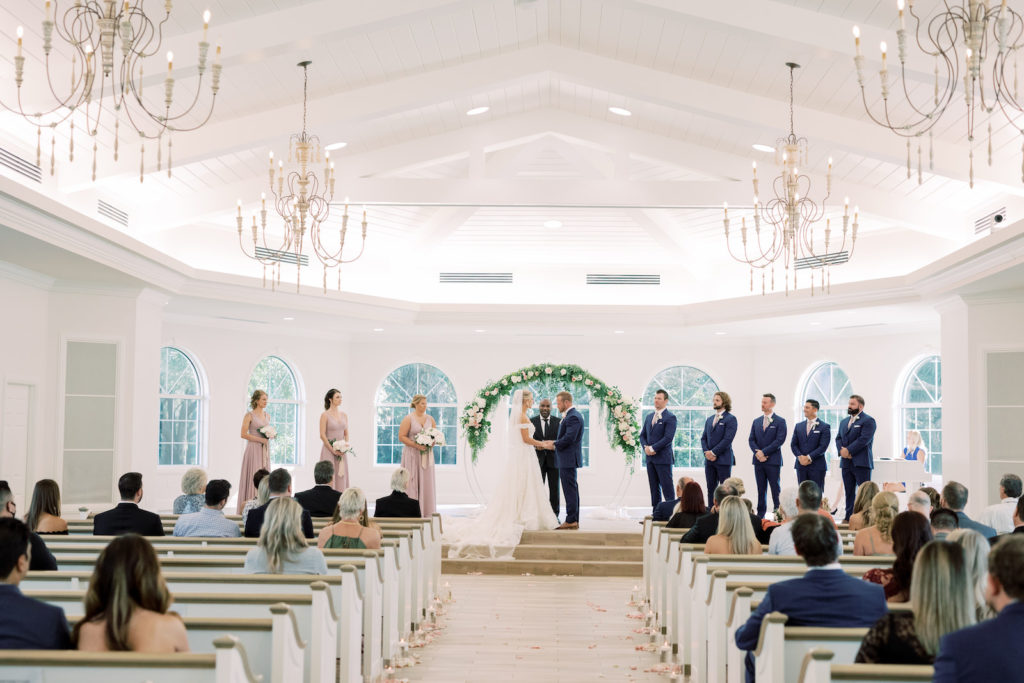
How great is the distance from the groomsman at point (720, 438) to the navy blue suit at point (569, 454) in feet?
5.48

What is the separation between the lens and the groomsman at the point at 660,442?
38.4 ft

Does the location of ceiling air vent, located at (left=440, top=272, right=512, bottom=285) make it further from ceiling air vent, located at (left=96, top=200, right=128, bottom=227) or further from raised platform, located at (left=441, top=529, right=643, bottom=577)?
ceiling air vent, located at (left=96, top=200, right=128, bottom=227)

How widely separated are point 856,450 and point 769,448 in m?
1.01

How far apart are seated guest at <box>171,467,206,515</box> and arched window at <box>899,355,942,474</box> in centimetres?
1125

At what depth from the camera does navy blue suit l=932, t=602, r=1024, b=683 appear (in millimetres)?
2551

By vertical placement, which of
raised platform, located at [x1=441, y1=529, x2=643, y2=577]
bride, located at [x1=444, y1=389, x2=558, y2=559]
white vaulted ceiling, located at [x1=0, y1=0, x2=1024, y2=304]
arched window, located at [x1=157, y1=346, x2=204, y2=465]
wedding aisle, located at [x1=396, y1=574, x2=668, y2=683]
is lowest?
wedding aisle, located at [x1=396, y1=574, x2=668, y2=683]

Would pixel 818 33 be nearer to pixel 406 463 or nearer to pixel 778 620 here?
pixel 778 620

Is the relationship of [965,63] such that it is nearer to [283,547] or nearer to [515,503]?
[283,547]

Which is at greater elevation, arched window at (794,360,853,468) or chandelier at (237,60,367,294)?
chandelier at (237,60,367,294)

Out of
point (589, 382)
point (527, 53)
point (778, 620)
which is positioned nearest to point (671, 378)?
point (589, 382)

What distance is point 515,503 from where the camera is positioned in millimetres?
11195

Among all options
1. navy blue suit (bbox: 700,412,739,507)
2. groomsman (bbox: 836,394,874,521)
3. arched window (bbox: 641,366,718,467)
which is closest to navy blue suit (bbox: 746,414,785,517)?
navy blue suit (bbox: 700,412,739,507)

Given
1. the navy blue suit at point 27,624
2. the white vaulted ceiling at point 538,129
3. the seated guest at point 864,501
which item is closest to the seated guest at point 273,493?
the white vaulted ceiling at point 538,129

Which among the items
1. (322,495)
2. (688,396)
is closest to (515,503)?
(322,495)
